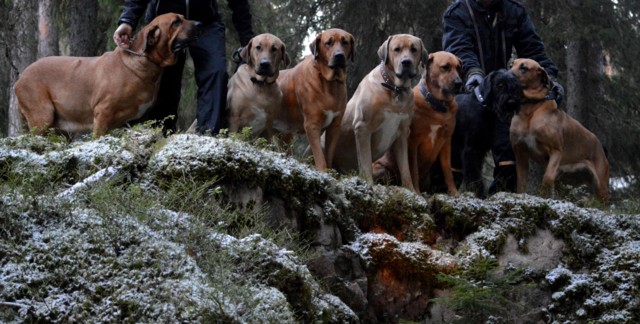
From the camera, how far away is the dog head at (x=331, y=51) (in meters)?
7.69

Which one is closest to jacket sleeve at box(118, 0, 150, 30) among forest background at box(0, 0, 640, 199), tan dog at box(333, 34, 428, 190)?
tan dog at box(333, 34, 428, 190)

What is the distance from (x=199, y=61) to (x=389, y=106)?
1669mm

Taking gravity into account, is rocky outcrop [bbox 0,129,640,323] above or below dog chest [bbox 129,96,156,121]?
below

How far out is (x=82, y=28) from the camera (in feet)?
35.4

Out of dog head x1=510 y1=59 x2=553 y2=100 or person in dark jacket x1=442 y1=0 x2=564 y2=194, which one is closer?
dog head x1=510 y1=59 x2=553 y2=100

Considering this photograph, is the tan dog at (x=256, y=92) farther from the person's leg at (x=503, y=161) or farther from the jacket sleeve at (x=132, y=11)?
the person's leg at (x=503, y=161)

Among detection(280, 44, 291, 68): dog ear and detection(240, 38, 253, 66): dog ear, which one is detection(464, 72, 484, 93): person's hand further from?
detection(240, 38, 253, 66): dog ear

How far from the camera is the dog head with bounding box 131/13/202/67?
725 centimetres

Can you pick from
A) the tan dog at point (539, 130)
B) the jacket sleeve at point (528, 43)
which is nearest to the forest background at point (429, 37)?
the jacket sleeve at point (528, 43)

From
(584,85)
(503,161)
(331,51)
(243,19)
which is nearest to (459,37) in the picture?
(503,161)

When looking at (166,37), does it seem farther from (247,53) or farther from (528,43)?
(528,43)

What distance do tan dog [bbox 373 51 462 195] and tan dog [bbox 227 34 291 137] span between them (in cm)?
132

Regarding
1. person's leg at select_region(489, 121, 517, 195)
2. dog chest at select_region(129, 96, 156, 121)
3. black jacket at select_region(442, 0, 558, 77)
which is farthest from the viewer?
person's leg at select_region(489, 121, 517, 195)

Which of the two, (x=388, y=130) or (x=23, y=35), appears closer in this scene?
(x=388, y=130)
